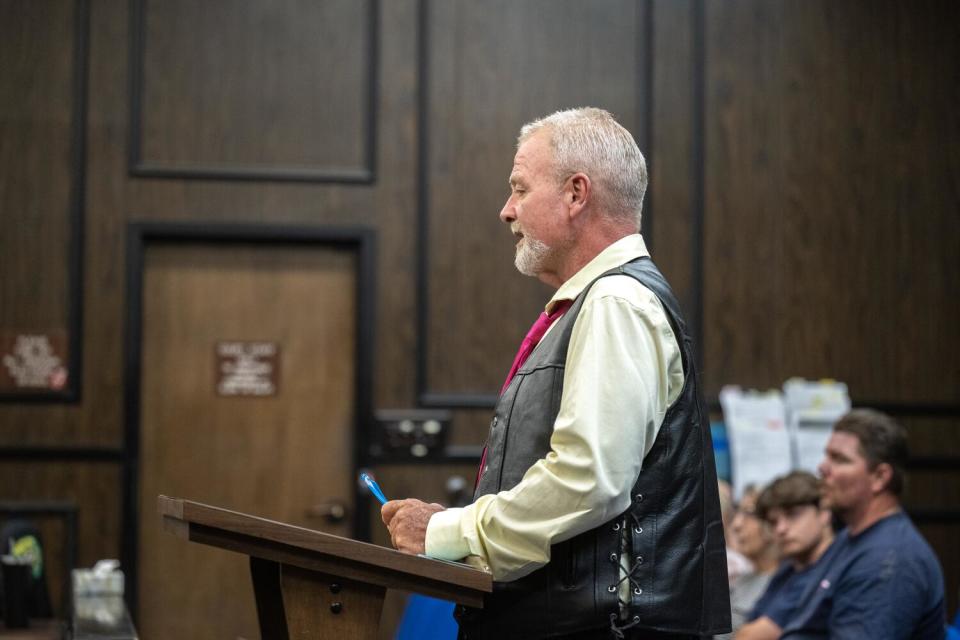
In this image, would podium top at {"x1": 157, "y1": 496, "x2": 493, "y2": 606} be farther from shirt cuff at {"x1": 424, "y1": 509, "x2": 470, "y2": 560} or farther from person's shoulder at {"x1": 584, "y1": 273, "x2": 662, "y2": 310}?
person's shoulder at {"x1": 584, "y1": 273, "x2": 662, "y2": 310}

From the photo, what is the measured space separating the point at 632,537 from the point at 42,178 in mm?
4345

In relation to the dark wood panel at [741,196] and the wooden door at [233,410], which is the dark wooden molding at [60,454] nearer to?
the wooden door at [233,410]

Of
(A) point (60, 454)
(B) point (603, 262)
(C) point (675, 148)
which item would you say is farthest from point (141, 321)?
(B) point (603, 262)

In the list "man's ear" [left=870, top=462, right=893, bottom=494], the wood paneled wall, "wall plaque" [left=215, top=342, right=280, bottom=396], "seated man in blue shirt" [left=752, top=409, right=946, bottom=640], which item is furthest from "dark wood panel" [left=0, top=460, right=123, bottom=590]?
"man's ear" [left=870, top=462, right=893, bottom=494]

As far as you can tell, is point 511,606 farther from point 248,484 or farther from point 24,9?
point 24,9

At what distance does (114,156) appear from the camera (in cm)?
551

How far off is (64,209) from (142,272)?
42 cm

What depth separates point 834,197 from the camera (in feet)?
19.9

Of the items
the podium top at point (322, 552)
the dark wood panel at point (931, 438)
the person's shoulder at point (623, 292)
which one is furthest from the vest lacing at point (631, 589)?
the dark wood panel at point (931, 438)

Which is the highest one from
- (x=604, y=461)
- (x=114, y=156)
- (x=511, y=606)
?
(x=114, y=156)

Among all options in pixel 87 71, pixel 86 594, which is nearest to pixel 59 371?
pixel 87 71

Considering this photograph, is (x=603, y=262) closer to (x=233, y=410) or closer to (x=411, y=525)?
(x=411, y=525)

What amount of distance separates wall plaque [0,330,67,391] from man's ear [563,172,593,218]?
3.97m

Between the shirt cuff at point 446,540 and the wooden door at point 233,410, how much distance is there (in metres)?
3.90
